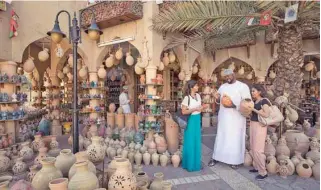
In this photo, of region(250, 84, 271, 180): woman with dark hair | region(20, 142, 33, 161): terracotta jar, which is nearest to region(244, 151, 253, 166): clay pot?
region(250, 84, 271, 180): woman with dark hair

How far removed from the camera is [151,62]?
240 inches

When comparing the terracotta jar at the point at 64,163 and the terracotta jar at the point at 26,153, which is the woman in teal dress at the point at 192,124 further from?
the terracotta jar at the point at 26,153

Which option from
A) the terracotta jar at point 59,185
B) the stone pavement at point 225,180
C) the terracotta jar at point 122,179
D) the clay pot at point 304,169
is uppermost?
the terracotta jar at point 59,185

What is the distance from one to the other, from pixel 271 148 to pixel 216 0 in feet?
11.3

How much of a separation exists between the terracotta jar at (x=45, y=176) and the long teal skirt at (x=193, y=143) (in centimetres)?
248

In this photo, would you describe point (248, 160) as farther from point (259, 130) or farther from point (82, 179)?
point (82, 179)

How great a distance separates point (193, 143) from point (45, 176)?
2647 millimetres

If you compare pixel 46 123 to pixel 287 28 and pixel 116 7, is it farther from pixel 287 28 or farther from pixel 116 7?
pixel 287 28

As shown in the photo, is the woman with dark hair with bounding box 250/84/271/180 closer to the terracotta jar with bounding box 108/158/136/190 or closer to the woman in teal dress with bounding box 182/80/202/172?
the woman in teal dress with bounding box 182/80/202/172

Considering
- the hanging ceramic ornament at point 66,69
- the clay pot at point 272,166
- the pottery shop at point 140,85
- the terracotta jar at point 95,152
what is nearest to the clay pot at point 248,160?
the pottery shop at point 140,85

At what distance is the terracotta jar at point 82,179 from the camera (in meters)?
1.68

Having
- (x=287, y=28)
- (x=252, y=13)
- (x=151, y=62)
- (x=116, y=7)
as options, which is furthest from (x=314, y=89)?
(x=116, y=7)

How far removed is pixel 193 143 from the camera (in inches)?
152

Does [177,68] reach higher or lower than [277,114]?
higher
